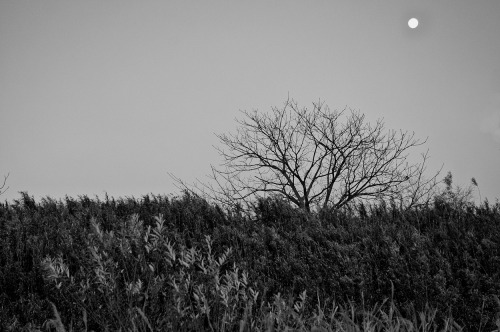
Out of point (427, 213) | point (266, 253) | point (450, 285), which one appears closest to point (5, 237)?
point (266, 253)

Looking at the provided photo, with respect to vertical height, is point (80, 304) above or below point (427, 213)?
below

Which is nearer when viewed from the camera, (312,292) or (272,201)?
(312,292)

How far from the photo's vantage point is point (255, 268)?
397 cm

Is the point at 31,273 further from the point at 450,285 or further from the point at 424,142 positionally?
the point at 424,142

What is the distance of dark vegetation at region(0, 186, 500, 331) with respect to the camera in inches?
105

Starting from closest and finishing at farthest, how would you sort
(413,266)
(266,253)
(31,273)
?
(31,273), (413,266), (266,253)

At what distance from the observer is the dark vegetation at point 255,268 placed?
2674mm

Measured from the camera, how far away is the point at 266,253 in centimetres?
437

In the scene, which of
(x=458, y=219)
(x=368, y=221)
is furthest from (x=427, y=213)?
(x=368, y=221)

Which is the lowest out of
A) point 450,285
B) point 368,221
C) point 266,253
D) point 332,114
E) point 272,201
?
point 450,285

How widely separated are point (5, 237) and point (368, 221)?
16.9 ft

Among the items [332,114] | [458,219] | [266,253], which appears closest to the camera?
[266,253]

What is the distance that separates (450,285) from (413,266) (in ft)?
1.35

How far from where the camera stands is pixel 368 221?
18.4 feet
